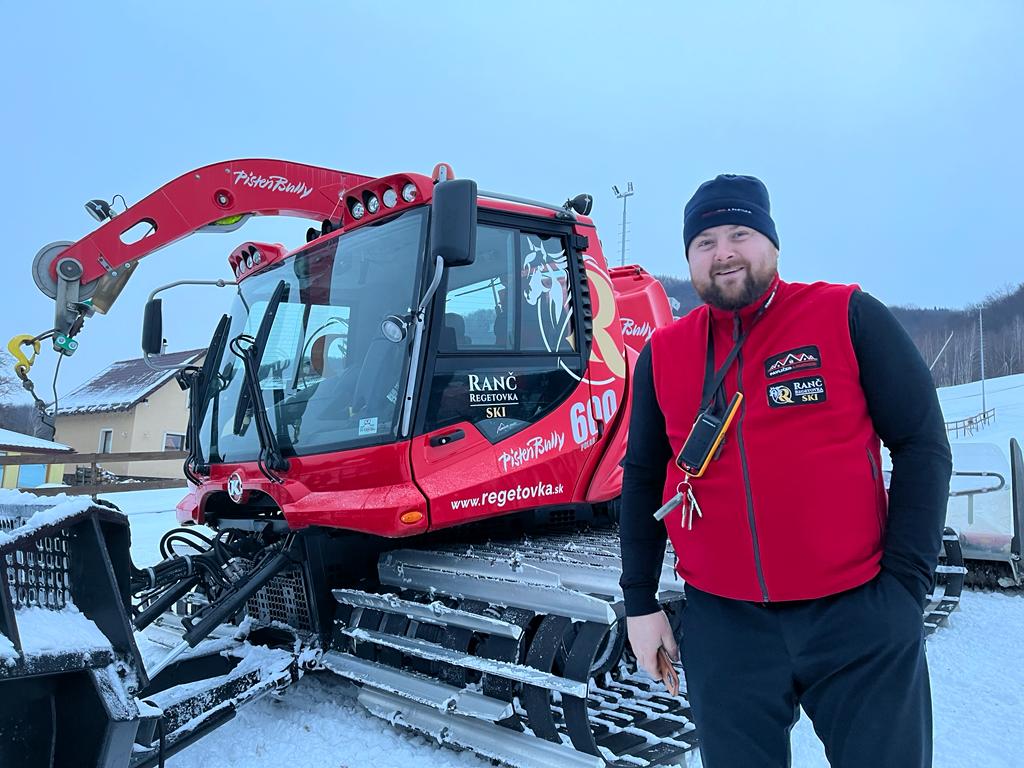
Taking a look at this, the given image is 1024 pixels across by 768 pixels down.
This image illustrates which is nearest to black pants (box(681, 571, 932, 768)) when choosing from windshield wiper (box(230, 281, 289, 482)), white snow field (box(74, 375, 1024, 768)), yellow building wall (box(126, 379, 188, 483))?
white snow field (box(74, 375, 1024, 768))

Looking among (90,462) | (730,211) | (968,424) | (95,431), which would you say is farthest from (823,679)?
(968,424)

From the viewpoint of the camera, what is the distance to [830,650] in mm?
1667

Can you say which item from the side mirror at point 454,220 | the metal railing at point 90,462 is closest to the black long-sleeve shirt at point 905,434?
the side mirror at point 454,220

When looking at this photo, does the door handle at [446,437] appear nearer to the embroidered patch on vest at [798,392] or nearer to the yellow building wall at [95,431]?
the embroidered patch on vest at [798,392]

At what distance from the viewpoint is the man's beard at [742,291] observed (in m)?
1.82

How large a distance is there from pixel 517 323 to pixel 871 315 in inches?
95.4

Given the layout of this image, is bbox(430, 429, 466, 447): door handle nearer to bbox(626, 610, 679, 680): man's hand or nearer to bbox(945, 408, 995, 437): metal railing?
bbox(626, 610, 679, 680): man's hand

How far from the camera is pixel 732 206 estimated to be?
1.85 metres

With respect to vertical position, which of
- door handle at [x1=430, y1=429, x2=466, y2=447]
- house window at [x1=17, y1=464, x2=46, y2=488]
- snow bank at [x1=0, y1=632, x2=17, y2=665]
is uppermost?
door handle at [x1=430, y1=429, x2=466, y2=447]

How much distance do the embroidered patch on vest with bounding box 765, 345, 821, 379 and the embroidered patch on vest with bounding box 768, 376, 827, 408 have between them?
1.1 inches

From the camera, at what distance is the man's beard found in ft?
5.98

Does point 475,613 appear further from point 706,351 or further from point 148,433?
point 148,433

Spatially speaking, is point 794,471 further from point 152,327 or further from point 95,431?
point 95,431

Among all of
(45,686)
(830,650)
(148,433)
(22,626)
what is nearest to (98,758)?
(45,686)
